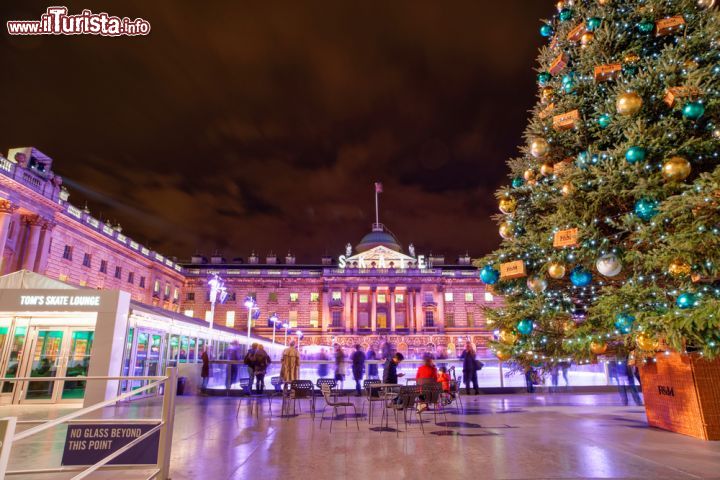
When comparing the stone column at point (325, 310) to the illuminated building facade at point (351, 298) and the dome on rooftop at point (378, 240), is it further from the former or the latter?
the dome on rooftop at point (378, 240)

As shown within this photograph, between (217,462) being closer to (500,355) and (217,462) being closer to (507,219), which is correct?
(500,355)

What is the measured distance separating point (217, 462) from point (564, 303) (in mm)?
6051

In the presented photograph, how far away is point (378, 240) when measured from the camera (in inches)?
2995

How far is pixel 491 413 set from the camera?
10891 millimetres

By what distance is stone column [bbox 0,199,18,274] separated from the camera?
27.9 m

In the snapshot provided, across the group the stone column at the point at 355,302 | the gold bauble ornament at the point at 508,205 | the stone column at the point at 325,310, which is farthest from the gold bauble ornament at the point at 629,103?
the stone column at the point at 325,310

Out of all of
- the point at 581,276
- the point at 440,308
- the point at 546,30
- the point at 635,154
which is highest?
the point at 440,308

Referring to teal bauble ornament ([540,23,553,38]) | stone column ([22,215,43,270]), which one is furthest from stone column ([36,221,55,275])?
teal bauble ornament ([540,23,553,38])

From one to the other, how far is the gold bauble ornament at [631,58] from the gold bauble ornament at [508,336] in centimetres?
480

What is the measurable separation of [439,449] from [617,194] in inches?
186

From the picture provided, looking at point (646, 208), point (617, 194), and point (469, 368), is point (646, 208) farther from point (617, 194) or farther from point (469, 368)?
point (469, 368)

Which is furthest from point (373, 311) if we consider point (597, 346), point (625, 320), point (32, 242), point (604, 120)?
point (625, 320)

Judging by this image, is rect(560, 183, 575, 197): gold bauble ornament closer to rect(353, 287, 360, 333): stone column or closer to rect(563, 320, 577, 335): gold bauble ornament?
rect(563, 320, 577, 335): gold bauble ornament

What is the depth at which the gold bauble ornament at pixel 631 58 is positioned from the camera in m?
6.84
